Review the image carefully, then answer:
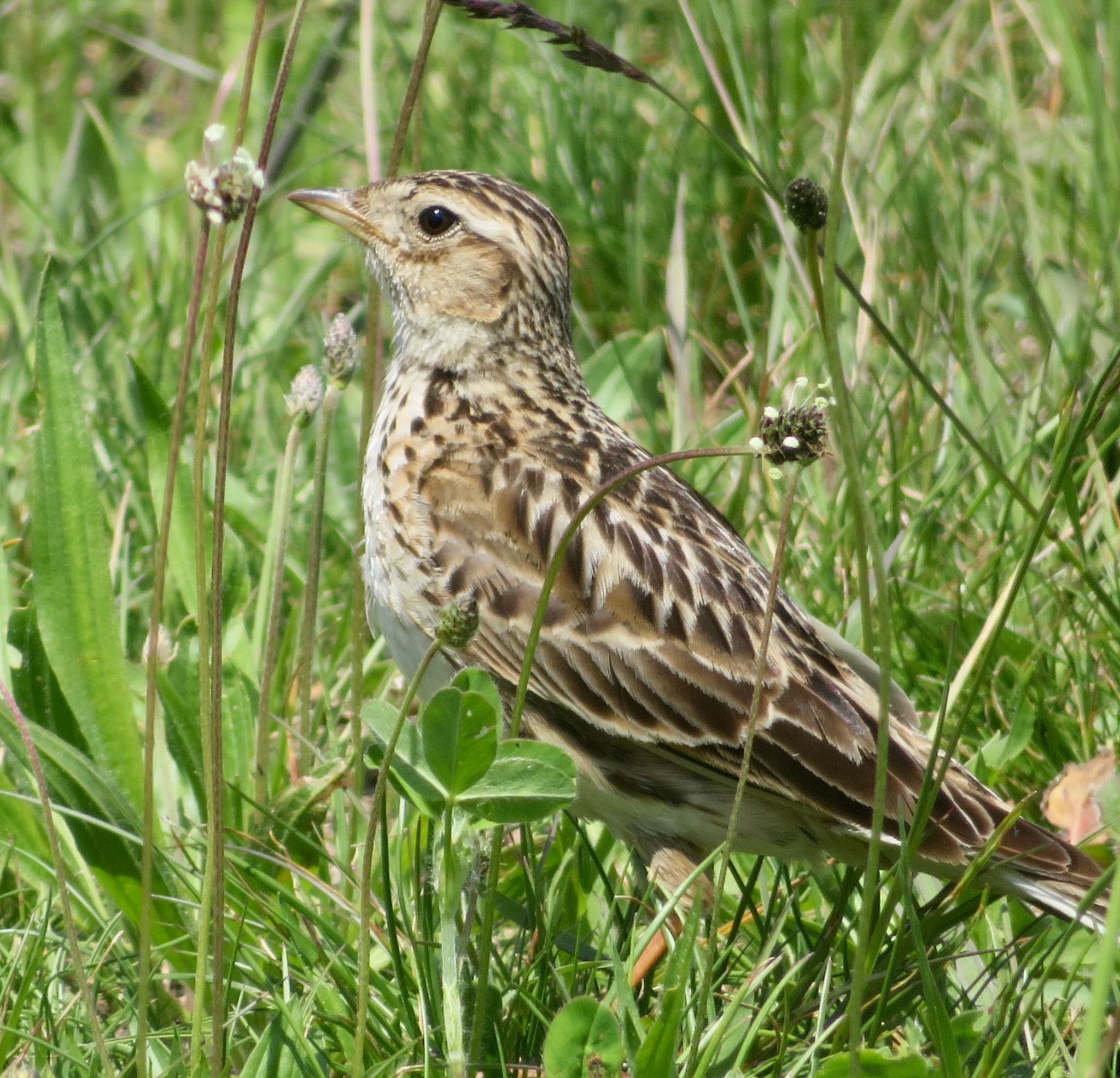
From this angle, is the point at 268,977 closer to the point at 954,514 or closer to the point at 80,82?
the point at 954,514

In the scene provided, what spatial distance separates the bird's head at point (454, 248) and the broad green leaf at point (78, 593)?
44.3 inches

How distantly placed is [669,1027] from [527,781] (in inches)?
19.1

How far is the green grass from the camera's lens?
10.9 ft

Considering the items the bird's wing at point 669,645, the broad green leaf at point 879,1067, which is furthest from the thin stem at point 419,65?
the broad green leaf at point 879,1067

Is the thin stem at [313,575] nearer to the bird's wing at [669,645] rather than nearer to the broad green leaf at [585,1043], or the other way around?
the bird's wing at [669,645]

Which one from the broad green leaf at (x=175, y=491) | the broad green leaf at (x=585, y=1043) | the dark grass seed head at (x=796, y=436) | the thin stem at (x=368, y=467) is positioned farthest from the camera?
the broad green leaf at (x=175, y=491)

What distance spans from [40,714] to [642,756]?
1461mm

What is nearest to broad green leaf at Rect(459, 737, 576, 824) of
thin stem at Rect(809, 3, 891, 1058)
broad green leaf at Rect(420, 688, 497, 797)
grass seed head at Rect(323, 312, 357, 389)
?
broad green leaf at Rect(420, 688, 497, 797)

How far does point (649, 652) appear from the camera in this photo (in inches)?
155

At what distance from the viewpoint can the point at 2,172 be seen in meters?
6.71

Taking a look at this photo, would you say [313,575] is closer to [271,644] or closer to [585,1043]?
[271,644]

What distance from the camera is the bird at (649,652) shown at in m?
3.72

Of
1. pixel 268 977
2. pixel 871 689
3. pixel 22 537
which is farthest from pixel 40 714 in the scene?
pixel 871 689

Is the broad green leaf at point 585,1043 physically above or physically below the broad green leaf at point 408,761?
below
